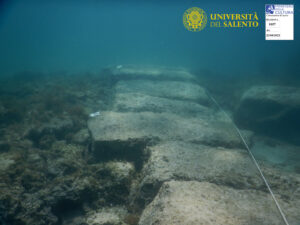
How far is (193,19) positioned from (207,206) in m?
9.52

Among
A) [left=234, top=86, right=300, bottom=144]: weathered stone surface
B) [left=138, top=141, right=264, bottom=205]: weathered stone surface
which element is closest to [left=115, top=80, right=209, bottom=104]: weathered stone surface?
[left=234, top=86, right=300, bottom=144]: weathered stone surface

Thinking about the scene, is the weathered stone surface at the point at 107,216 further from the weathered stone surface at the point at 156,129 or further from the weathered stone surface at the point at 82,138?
the weathered stone surface at the point at 82,138

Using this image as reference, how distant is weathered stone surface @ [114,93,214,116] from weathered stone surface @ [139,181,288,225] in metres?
3.94

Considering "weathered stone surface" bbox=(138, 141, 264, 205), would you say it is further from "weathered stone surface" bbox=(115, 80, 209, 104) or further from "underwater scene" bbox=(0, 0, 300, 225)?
"weathered stone surface" bbox=(115, 80, 209, 104)

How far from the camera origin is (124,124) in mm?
5617

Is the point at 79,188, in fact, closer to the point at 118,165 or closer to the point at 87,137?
the point at 118,165

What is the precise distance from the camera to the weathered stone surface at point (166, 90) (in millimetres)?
9008

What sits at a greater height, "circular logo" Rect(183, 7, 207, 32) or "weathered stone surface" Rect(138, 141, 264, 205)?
"circular logo" Rect(183, 7, 207, 32)

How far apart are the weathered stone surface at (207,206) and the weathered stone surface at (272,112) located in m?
5.89

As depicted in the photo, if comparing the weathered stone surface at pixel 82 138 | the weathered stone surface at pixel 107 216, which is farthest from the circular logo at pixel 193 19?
the weathered stone surface at pixel 107 216

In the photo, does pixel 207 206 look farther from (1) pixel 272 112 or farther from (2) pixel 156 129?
(1) pixel 272 112

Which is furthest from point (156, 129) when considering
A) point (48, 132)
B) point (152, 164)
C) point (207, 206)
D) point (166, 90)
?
point (166, 90)

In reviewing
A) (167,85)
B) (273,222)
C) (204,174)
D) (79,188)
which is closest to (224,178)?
(204,174)

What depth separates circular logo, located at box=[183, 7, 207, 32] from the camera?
9.70 metres
